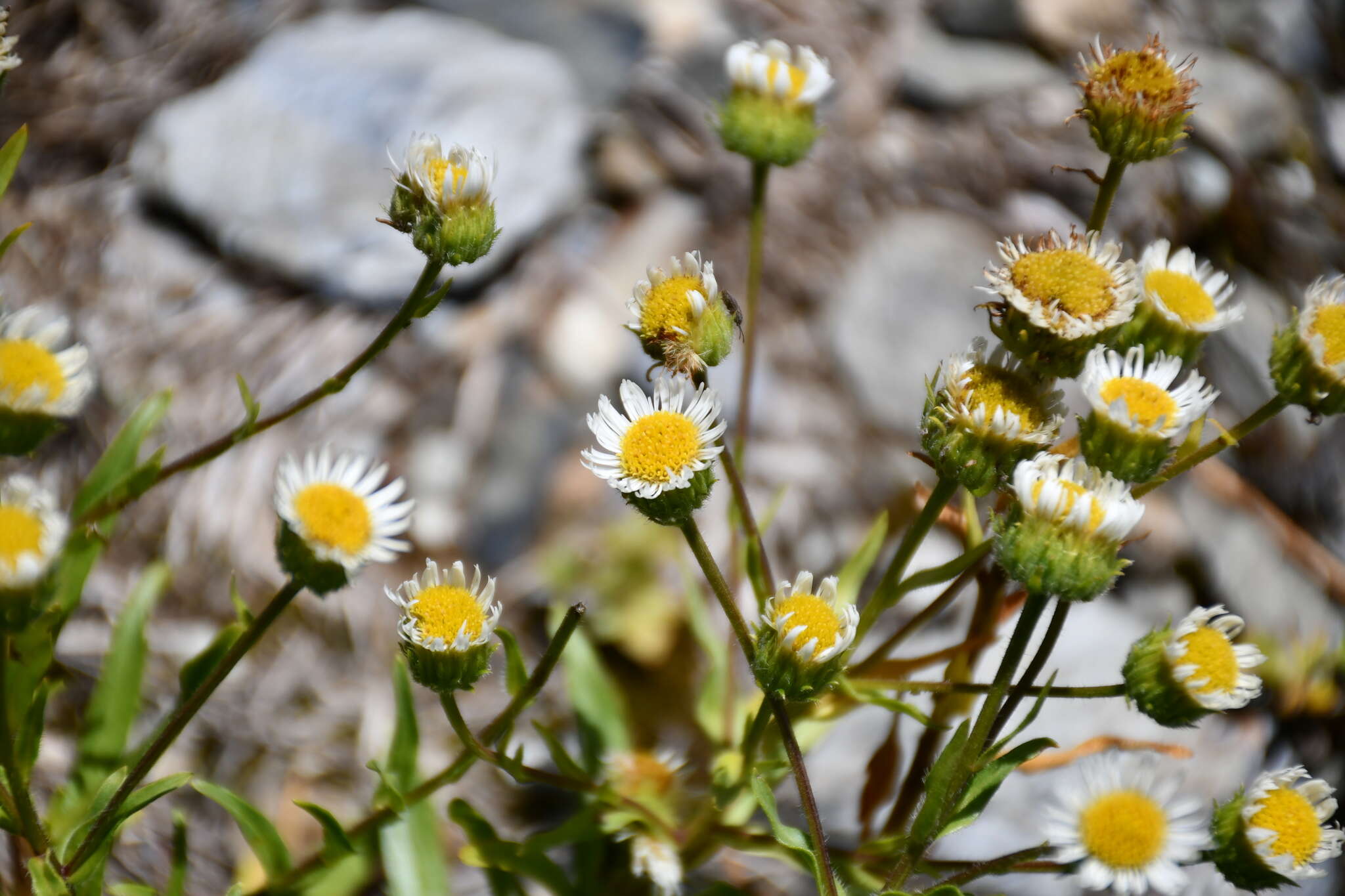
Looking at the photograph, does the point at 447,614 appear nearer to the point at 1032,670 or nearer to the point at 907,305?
the point at 1032,670

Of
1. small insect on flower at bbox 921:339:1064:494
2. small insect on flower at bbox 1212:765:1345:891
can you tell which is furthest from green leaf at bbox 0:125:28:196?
small insect on flower at bbox 1212:765:1345:891

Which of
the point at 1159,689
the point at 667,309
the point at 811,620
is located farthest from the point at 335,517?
the point at 1159,689

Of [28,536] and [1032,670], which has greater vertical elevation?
[28,536]

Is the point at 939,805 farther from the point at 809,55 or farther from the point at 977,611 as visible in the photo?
the point at 809,55

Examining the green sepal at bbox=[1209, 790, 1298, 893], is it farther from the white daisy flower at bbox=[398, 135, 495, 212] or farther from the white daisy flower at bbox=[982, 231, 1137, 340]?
the white daisy flower at bbox=[398, 135, 495, 212]

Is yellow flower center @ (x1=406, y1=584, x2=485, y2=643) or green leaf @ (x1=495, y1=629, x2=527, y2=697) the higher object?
yellow flower center @ (x1=406, y1=584, x2=485, y2=643)

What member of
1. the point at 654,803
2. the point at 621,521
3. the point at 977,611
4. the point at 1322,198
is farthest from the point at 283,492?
the point at 1322,198

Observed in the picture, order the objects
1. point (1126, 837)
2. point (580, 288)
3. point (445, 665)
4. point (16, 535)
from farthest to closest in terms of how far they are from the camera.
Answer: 1. point (580, 288)
2. point (1126, 837)
3. point (445, 665)
4. point (16, 535)

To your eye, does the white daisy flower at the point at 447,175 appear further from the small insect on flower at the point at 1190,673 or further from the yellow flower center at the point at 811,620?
the small insect on flower at the point at 1190,673
